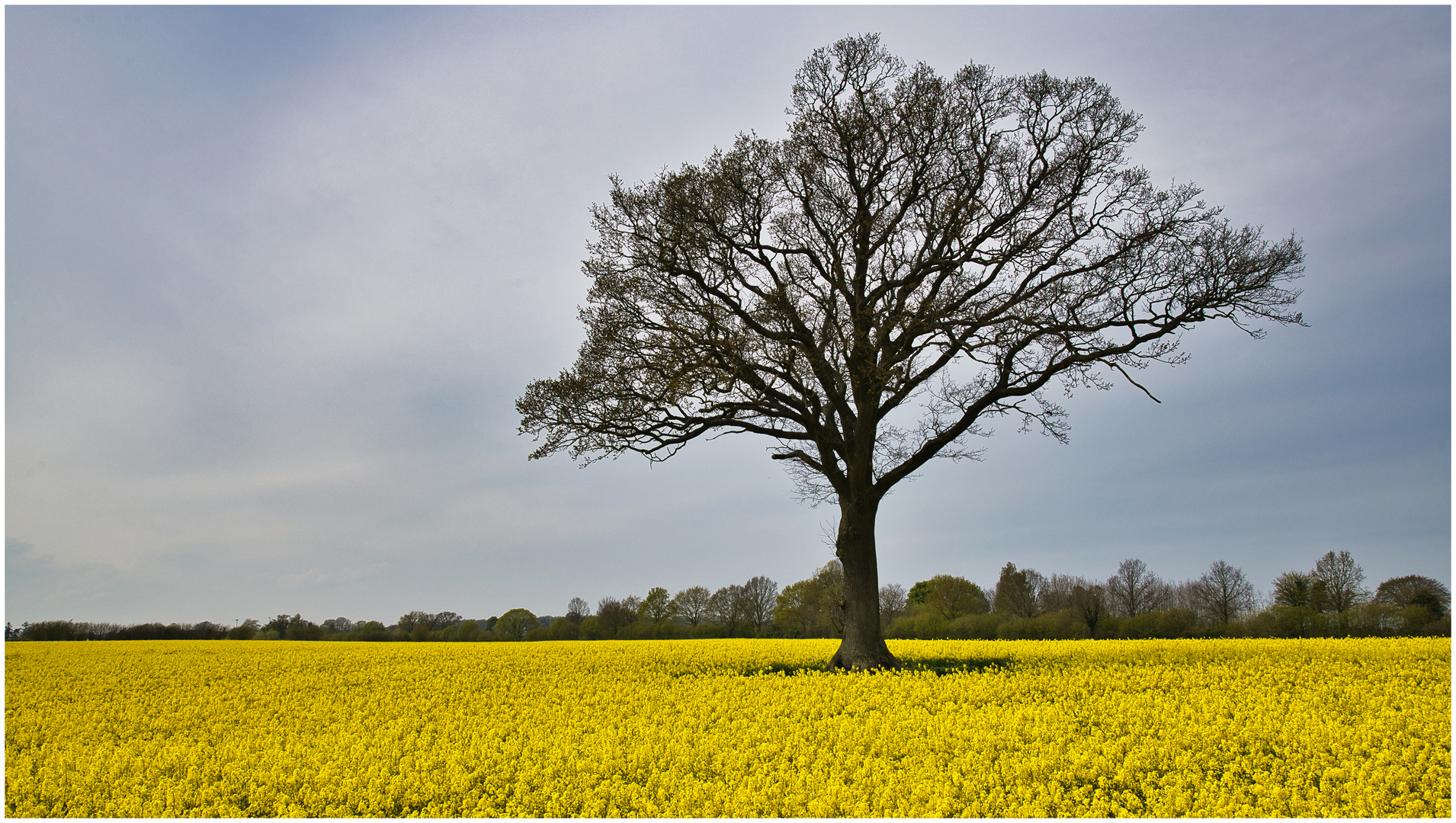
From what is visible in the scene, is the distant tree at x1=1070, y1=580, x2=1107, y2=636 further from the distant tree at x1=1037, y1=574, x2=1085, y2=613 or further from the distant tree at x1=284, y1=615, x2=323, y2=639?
the distant tree at x1=284, y1=615, x2=323, y2=639

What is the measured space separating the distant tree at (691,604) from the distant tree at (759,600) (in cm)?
338

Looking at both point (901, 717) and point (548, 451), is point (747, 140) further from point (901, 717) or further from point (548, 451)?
point (901, 717)

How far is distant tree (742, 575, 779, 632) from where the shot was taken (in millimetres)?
57322

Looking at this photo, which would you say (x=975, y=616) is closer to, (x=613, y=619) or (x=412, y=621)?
(x=613, y=619)

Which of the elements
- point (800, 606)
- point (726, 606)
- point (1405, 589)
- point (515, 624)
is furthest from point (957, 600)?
point (515, 624)

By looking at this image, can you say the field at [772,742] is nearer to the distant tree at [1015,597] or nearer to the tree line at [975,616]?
the tree line at [975,616]

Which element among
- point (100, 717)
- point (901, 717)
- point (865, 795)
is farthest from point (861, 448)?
point (100, 717)

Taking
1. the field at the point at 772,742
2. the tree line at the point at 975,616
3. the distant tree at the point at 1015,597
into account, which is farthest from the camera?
the distant tree at the point at 1015,597

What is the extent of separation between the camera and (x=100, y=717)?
11.8 meters

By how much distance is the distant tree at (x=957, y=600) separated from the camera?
46.8 m

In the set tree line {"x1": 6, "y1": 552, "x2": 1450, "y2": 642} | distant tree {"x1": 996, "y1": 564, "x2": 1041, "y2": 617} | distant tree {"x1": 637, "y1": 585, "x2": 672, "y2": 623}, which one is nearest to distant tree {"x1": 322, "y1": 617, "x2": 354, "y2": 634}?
tree line {"x1": 6, "y1": 552, "x2": 1450, "y2": 642}

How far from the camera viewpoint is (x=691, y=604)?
194 feet

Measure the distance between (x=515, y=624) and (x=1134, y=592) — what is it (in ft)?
139

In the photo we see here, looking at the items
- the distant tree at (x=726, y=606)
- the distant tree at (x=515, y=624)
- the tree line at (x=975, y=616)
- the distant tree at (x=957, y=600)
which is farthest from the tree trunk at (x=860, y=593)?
the distant tree at (x=726, y=606)
